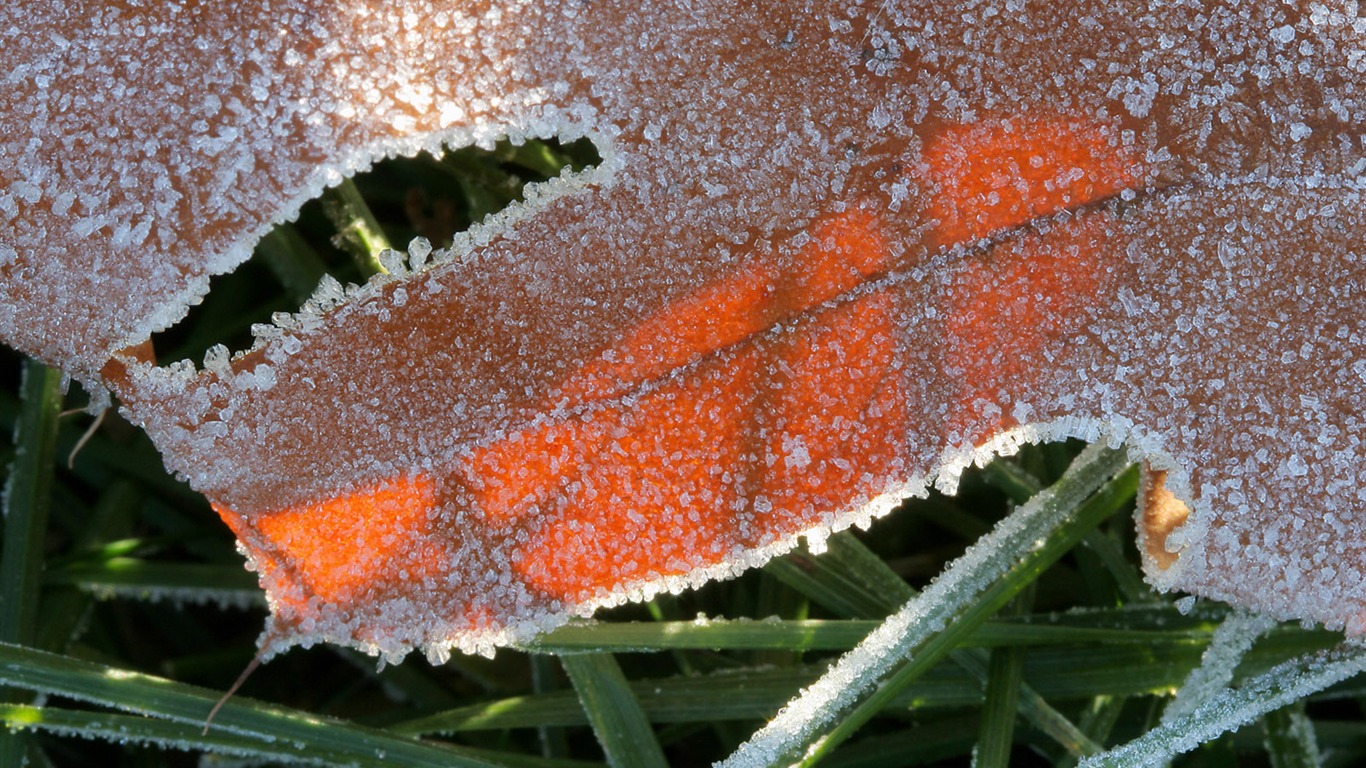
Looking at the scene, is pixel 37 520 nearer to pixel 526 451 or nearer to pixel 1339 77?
pixel 526 451

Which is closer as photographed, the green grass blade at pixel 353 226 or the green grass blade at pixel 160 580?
the green grass blade at pixel 353 226

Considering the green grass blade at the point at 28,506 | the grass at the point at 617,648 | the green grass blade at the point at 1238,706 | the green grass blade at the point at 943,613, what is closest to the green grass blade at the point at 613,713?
the grass at the point at 617,648

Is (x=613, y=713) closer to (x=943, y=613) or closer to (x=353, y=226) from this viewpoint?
(x=943, y=613)

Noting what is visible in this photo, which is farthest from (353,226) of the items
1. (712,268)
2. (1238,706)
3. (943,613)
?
(1238,706)

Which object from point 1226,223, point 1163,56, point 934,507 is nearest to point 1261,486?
point 1226,223

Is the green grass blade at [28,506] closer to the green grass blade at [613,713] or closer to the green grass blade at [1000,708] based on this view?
the green grass blade at [613,713]

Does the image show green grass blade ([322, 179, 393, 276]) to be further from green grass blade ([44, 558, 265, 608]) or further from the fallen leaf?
green grass blade ([44, 558, 265, 608])

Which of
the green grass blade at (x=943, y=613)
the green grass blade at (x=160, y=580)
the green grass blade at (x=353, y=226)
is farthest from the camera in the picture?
the green grass blade at (x=160, y=580)
